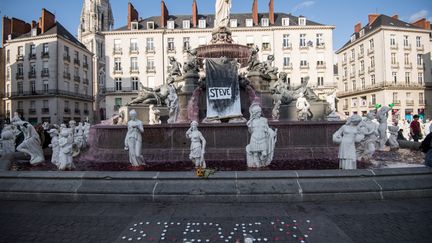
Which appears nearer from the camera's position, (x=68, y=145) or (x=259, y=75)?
(x=68, y=145)

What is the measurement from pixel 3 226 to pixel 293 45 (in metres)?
52.2

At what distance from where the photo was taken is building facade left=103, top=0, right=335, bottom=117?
160 feet

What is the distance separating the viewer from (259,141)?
629 cm

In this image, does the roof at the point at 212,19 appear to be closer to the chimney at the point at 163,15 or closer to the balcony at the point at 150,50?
the chimney at the point at 163,15

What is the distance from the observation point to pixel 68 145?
22.1 ft

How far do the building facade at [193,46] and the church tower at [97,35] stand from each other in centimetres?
1775

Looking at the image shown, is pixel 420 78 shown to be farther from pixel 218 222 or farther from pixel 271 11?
pixel 218 222

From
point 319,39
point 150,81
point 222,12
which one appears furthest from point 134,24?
point 222,12

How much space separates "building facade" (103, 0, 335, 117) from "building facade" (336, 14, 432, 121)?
8.32 meters

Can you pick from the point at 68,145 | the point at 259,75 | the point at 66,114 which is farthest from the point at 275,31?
the point at 68,145

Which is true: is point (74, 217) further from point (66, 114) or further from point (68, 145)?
point (66, 114)

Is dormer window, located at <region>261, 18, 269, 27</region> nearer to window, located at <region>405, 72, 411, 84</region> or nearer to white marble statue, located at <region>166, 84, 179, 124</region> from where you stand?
window, located at <region>405, 72, 411, 84</region>

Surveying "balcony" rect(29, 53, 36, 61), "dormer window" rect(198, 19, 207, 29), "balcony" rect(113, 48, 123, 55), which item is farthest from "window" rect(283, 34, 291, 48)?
"balcony" rect(29, 53, 36, 61)

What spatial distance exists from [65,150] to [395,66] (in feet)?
188
